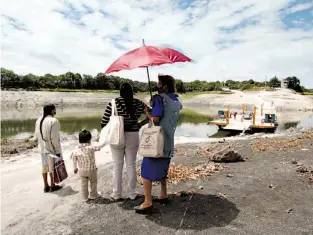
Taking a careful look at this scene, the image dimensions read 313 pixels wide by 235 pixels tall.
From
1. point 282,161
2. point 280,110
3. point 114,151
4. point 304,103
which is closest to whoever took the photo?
point 114,151

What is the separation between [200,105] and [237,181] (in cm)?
6385

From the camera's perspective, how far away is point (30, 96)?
6619 cm

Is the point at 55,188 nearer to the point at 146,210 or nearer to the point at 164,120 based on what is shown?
the point at 146,210

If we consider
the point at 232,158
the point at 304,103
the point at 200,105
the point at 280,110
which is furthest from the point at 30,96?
the point at 232,158

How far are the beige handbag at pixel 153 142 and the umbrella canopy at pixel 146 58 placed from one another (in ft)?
2.97

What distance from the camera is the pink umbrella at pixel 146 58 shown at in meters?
4.12

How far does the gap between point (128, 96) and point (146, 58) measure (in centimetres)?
63

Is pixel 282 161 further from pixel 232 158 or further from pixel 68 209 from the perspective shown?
pixel 68 209

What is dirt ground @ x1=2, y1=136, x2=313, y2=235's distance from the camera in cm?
389

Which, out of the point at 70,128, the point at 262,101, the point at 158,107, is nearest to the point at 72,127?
the point at 70,128

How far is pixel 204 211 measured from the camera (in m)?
4.32

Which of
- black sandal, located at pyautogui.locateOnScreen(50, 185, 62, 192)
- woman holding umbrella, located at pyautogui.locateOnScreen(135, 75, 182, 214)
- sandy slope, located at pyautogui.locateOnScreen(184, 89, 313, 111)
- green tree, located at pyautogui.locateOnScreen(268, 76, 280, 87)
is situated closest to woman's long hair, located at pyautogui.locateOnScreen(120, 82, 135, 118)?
woman holding umbrella, located at pyautogui.locateOnScreen(135, 75, 182, 214)

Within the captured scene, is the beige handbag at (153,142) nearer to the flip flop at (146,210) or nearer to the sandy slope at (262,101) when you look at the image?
the flip flop at (146,210)

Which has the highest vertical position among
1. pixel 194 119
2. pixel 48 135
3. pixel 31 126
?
pixel 48 135
